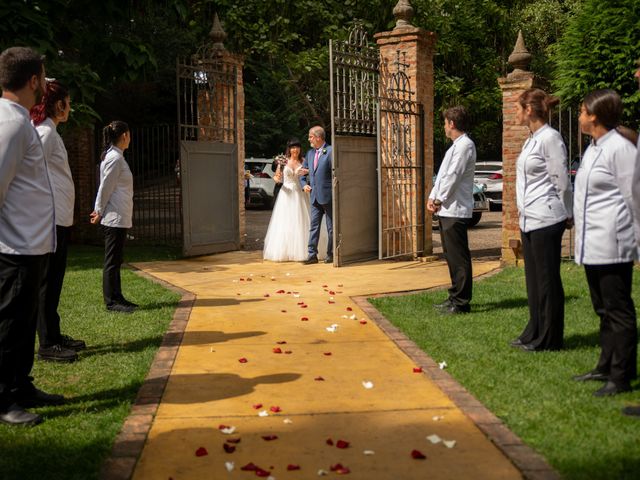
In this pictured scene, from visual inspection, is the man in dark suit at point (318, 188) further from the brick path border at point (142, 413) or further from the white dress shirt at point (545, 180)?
the white dress shirt at point (545, 180)

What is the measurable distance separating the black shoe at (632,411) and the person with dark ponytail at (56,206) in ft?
13.1

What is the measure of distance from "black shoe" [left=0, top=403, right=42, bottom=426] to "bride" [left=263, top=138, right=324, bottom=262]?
859 centimetres

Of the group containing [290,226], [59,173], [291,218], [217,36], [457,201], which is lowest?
[290,226]

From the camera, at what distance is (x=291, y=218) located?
44.0 ft

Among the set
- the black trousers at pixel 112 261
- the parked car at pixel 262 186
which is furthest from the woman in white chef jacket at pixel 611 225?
the parked car at pixel 262 186

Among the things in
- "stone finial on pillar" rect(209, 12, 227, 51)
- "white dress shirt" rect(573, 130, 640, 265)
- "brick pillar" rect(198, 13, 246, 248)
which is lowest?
"white dress shirt" rect(573, 130, 640, 265)

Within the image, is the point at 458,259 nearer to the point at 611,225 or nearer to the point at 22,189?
the point at 611,225

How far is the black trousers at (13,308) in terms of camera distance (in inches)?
185

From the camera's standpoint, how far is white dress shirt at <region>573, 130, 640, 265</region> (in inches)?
199

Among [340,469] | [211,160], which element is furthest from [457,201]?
[211,160]

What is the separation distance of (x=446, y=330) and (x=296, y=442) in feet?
10.1

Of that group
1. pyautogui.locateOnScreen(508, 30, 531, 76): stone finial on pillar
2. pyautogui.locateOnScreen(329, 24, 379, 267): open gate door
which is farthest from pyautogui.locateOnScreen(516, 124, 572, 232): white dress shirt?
pyautogui.locateOnScreen(508, 30, 531, 76): stone finial on pillar

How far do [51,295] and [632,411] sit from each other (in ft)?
13.9

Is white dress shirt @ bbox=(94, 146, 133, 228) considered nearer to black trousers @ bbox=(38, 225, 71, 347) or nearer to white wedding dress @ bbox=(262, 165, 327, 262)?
black trousers @ bbox=(38, 225, 71, 347)
